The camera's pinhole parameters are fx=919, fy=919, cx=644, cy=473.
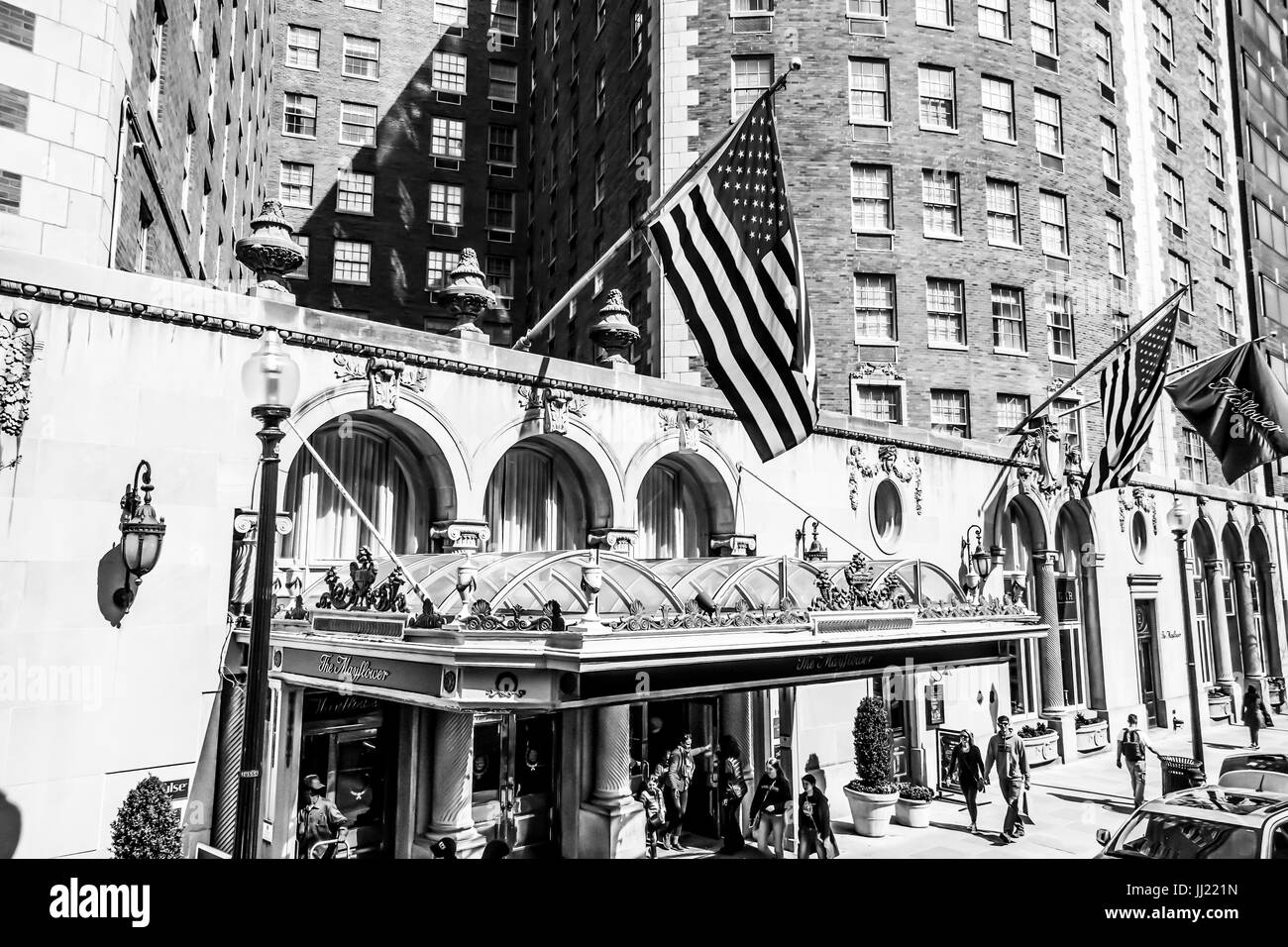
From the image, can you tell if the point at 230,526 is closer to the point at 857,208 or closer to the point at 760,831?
the point at 760,831

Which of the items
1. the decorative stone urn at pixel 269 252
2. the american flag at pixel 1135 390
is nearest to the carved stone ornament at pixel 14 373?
the decorative stone urn at pixel 269 252

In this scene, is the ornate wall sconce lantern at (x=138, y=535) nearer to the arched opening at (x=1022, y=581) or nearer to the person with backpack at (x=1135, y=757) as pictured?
the person with backpack at (x=1135, y=757)

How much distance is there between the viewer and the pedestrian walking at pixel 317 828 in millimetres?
11859

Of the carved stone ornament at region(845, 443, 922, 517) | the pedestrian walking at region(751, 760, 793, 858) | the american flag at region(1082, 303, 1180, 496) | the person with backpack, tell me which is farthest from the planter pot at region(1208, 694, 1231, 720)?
the pedestrian walking at region(751, 760, 793, 858)

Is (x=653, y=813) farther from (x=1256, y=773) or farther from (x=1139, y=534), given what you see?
(x=1139, y=534)

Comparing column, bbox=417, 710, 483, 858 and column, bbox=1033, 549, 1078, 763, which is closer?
column, bbox=417, 710, 483, 858

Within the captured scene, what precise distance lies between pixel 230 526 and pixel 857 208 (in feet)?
69.8

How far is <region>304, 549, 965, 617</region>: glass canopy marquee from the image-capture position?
36.4 feet

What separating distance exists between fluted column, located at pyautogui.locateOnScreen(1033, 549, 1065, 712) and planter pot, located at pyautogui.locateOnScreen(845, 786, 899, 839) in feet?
37.8

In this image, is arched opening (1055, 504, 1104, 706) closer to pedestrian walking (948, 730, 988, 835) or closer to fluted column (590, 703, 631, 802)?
pedestrian walking (948, 730, 988, 835)

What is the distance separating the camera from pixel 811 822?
45.2ft

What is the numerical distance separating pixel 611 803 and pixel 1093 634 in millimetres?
19657

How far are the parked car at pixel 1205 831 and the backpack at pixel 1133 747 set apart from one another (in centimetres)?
868
